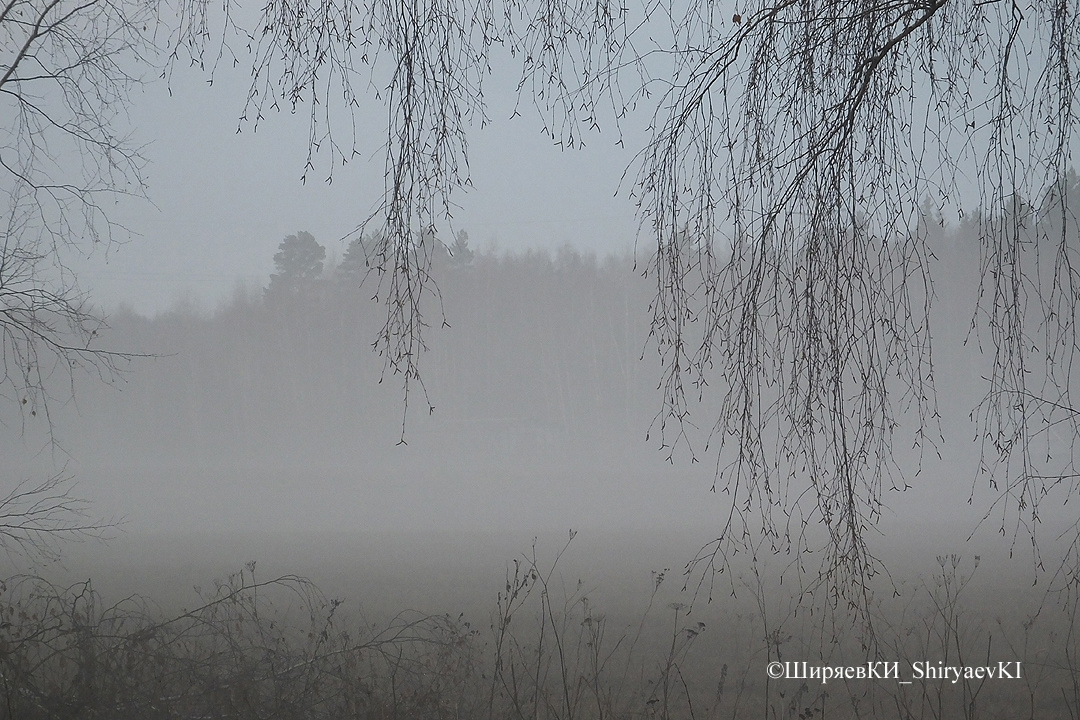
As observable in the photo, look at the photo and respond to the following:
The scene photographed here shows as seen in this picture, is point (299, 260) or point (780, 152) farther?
point (299, 260)

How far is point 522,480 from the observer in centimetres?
3700

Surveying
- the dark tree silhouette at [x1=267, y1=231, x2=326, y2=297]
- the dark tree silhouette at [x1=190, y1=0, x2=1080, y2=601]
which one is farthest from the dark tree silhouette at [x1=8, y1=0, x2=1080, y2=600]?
the dark tree silhouette at [x1=267, y1=231, x2=326, y2=297]

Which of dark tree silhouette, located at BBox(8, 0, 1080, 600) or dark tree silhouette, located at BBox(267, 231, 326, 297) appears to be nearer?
dark tree silhouette, located at BBox(8, 0, 1080, 600)

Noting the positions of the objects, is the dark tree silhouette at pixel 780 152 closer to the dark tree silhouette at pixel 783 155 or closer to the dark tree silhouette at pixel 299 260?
the dark tree silhouette at pixel 783 155

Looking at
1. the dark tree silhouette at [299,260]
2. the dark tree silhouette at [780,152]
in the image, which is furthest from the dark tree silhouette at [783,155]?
the dark tree silhouette at [299,260]

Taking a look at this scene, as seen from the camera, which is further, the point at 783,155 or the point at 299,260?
the point at 299,260

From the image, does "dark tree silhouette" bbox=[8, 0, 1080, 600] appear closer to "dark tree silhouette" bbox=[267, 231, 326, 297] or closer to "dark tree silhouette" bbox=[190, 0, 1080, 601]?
"dark tree silhouette" bbox=[190, 0, 1080, 601]

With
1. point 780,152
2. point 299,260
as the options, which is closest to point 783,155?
point 780,152

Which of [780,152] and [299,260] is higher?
[299,260]

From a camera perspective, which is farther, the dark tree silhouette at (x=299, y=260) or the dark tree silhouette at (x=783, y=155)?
the dark tree silhouette at (x=299, y=260)

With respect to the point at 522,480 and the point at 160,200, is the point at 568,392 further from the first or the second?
the point at 160,200

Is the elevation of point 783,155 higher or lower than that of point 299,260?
lower

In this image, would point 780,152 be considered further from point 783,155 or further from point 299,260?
point 299,260

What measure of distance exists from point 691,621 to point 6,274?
6.18 m
